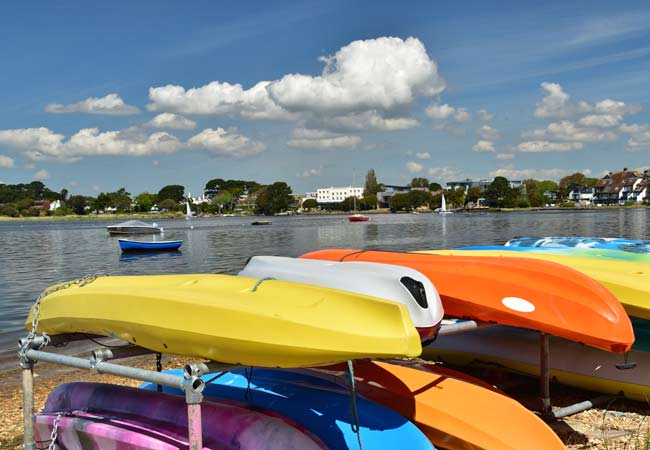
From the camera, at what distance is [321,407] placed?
13.4ft

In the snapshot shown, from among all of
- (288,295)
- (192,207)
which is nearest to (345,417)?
(288,295)

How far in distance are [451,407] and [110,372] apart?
2.48 metres

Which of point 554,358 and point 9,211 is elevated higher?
point 9,211

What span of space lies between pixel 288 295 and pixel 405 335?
89 cm

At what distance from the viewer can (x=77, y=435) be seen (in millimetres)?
3682

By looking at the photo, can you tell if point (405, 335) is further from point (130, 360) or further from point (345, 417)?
point (130, 360)

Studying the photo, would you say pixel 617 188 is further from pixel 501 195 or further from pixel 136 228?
pixel 136 228

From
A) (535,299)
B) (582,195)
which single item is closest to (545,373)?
(535,299)

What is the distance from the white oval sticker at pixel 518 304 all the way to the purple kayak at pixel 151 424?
92.7 inches

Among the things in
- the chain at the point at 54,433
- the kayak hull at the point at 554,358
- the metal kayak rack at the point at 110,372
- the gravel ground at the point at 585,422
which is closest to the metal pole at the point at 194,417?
the metal kayak rack at the point at 110,372

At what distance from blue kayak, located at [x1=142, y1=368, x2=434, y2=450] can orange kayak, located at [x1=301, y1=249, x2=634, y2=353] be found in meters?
1.50

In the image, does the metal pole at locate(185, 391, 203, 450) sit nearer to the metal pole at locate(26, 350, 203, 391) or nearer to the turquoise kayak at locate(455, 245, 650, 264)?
the metal pole at locate(26, 350, 203, 391)

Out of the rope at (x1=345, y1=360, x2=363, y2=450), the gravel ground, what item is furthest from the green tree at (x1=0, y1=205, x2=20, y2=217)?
the rope at (x1=345, y1=360, x2=363, y2=450)

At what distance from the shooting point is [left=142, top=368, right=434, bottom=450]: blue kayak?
12.2ft
